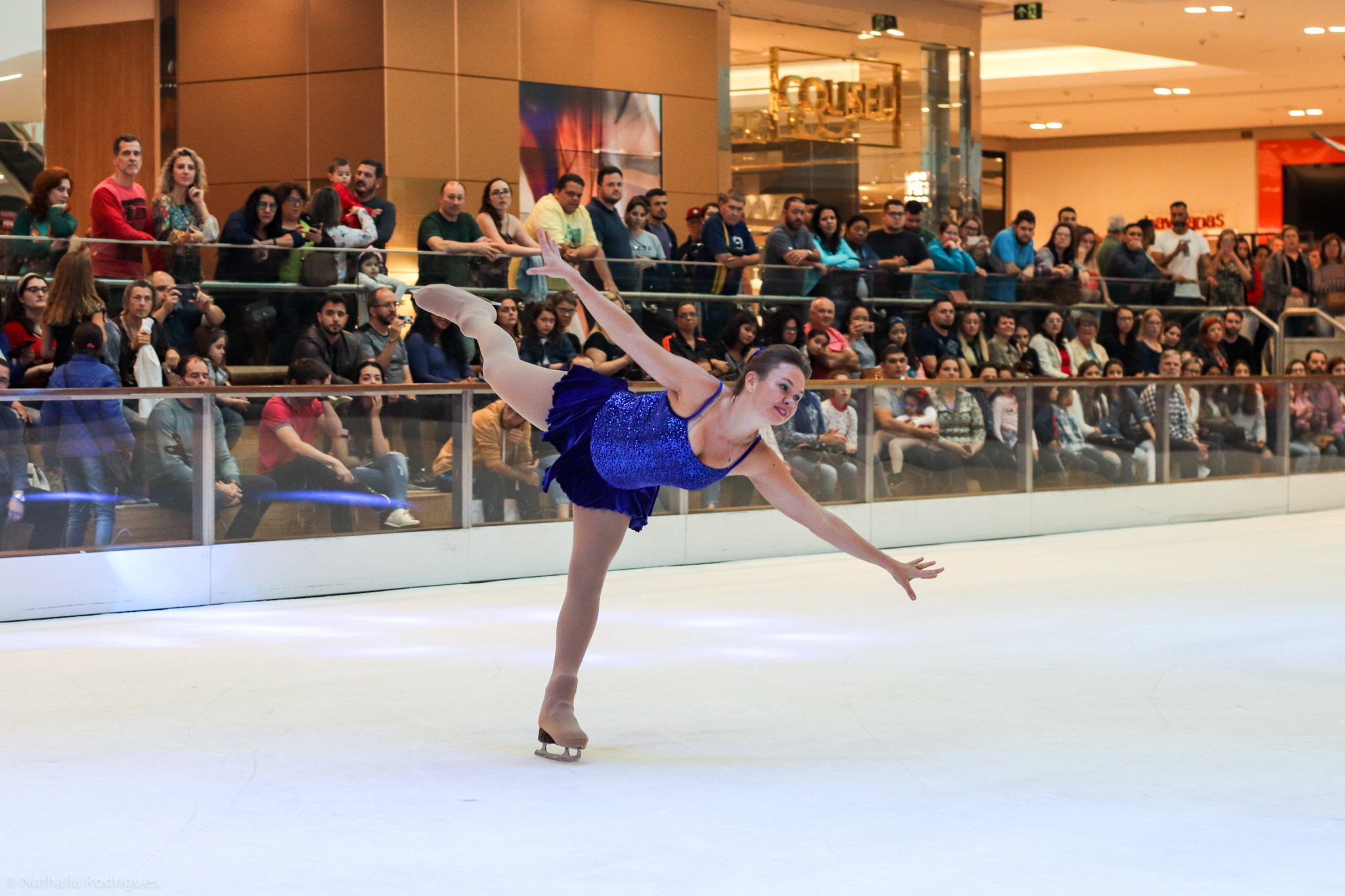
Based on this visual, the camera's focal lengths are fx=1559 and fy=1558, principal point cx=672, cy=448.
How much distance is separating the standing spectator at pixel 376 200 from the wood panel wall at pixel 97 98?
518 cm

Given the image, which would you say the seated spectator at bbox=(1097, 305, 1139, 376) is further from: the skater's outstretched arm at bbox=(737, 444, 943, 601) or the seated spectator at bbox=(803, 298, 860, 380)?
the skater's outstretched arm at bbox=(737, 444, 943, 601)

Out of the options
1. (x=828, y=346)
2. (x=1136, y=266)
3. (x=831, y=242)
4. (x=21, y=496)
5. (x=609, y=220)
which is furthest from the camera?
(x=1136, y=266)

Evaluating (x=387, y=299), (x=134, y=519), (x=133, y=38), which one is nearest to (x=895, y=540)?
(x=387, y=299)

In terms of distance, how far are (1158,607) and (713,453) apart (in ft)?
12.1

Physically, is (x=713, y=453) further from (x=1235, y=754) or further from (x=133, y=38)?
(x=133, y=38)

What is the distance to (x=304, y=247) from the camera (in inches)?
339

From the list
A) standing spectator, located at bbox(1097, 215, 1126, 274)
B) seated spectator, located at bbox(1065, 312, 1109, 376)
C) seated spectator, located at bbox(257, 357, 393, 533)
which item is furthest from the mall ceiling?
seated spectator, located at bbox(257, 357, 393, 533)

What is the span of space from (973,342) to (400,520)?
4.91 metres

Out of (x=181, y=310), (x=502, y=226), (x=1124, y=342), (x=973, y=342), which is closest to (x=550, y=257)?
(x=181, y=310)

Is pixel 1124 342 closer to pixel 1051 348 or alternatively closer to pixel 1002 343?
pixel 1051 348

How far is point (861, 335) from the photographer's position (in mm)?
10359

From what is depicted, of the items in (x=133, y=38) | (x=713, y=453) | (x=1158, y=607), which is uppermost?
(x=133, y=38)

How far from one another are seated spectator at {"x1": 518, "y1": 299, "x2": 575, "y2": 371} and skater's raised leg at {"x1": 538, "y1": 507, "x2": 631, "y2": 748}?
437 cm

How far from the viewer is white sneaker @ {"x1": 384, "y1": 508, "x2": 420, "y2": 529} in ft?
24.9
